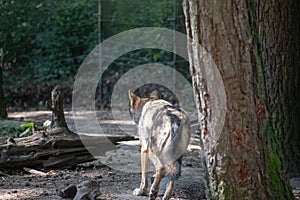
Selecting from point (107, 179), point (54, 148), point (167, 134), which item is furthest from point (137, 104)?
point (167, 134)

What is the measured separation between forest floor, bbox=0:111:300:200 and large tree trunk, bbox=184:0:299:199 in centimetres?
116

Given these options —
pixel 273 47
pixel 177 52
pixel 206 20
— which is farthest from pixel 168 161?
pixel 177 52

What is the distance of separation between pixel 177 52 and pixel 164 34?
5.68ft

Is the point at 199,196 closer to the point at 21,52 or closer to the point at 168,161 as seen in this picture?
the point at 168,161

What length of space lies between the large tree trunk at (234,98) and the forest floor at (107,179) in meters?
1.16

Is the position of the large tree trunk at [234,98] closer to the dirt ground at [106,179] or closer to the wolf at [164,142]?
the wolf at [164,142]

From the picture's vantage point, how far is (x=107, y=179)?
617 cm

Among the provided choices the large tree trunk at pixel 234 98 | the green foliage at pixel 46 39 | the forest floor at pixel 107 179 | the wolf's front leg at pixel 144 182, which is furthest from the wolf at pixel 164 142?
the green foliage at pixel 46 39

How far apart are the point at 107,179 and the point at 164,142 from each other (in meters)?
1.46

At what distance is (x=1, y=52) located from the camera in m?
16.0

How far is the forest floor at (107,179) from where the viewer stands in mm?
5406

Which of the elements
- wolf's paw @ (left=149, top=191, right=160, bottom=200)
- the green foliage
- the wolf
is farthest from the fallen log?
the green foliage

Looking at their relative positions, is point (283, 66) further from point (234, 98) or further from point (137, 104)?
point (234, 98)

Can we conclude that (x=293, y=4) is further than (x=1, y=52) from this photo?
No
